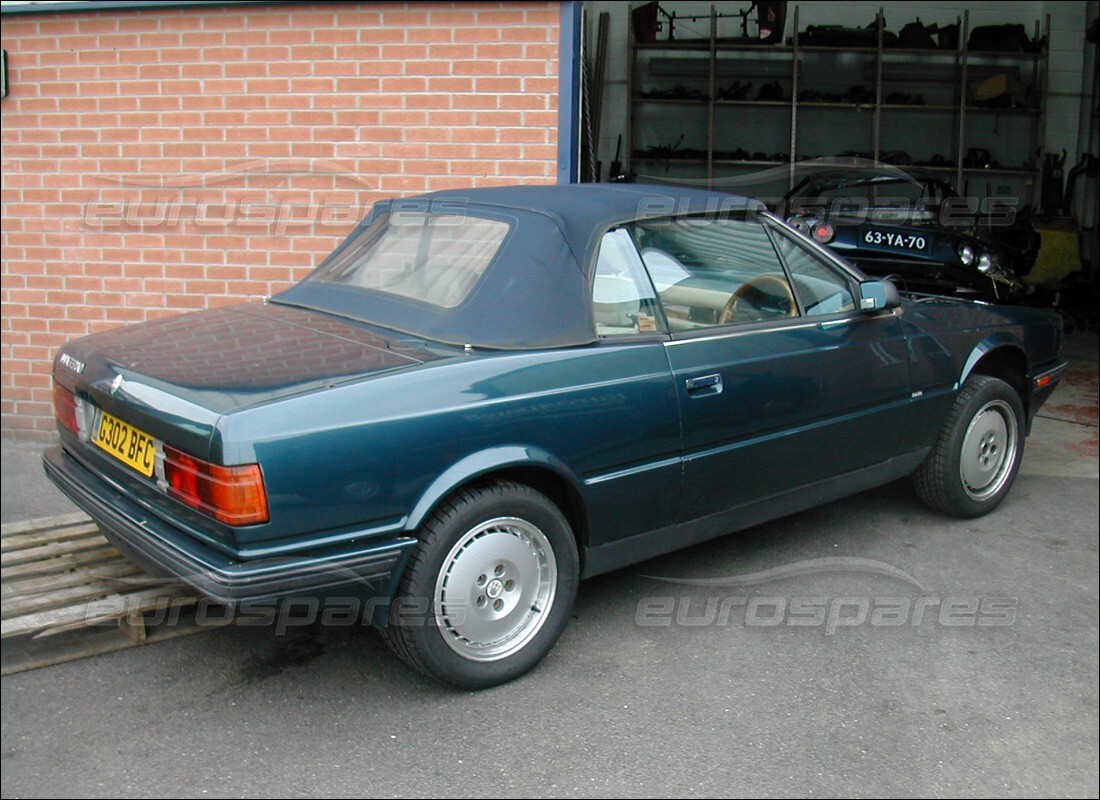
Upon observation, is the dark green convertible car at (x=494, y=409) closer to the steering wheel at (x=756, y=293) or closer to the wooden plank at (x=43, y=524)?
the steering wheel at (x=756, y=293)

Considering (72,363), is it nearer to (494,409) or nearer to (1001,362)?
(494,409)

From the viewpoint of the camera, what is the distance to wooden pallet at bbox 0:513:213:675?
137 inches

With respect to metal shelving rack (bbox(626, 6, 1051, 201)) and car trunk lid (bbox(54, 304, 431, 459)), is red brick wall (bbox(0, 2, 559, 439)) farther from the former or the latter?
metal shelving rack (bbox(626, 6, 1051, 201))

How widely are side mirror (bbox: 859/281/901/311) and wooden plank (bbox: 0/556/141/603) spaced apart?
9.55 feet

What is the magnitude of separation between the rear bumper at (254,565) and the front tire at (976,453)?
9.22 ft

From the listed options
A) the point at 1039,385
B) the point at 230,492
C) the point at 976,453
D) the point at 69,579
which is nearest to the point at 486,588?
the point at 230,492

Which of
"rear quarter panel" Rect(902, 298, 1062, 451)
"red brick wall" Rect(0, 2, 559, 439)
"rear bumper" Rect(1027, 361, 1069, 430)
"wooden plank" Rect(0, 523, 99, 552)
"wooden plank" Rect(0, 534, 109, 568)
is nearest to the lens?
"wooden plank" Rect(0, 534, 109, 568)

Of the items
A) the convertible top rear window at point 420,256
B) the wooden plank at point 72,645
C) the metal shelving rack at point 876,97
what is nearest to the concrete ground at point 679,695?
the wooden plank at point 72,645

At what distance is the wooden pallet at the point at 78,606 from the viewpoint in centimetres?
348

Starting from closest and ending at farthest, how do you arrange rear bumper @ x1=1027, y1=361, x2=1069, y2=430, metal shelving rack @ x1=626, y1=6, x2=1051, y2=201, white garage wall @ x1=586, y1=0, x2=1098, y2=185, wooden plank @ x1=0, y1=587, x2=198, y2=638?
wooden plank @ x1=0, y1=587, x2=198, y2=638, rear bumper @ x1=1027, y1=361, x2=1069, y2=430, metal shelving rack @ x1=626, y1=6, x2=1051, y2=201, white garage wall @ x1=586, y1=0, x2=1098, y2=185

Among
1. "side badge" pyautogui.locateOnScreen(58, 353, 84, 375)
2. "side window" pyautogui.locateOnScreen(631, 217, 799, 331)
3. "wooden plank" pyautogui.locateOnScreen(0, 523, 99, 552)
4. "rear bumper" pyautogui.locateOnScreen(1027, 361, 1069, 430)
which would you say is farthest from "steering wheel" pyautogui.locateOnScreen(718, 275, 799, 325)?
"wooden plank" pyautogui.locateOnScreen(0, 523, 99, 552)

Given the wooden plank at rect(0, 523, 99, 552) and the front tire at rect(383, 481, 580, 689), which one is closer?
the front tire at rect(383, 481, 580, 689)

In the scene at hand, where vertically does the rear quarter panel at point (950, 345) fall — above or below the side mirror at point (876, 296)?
below

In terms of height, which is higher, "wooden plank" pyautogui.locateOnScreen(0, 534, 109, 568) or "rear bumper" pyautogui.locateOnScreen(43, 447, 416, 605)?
"rear bumper" pyautogui.locateOnScreen(43, 447, 416, 605)
